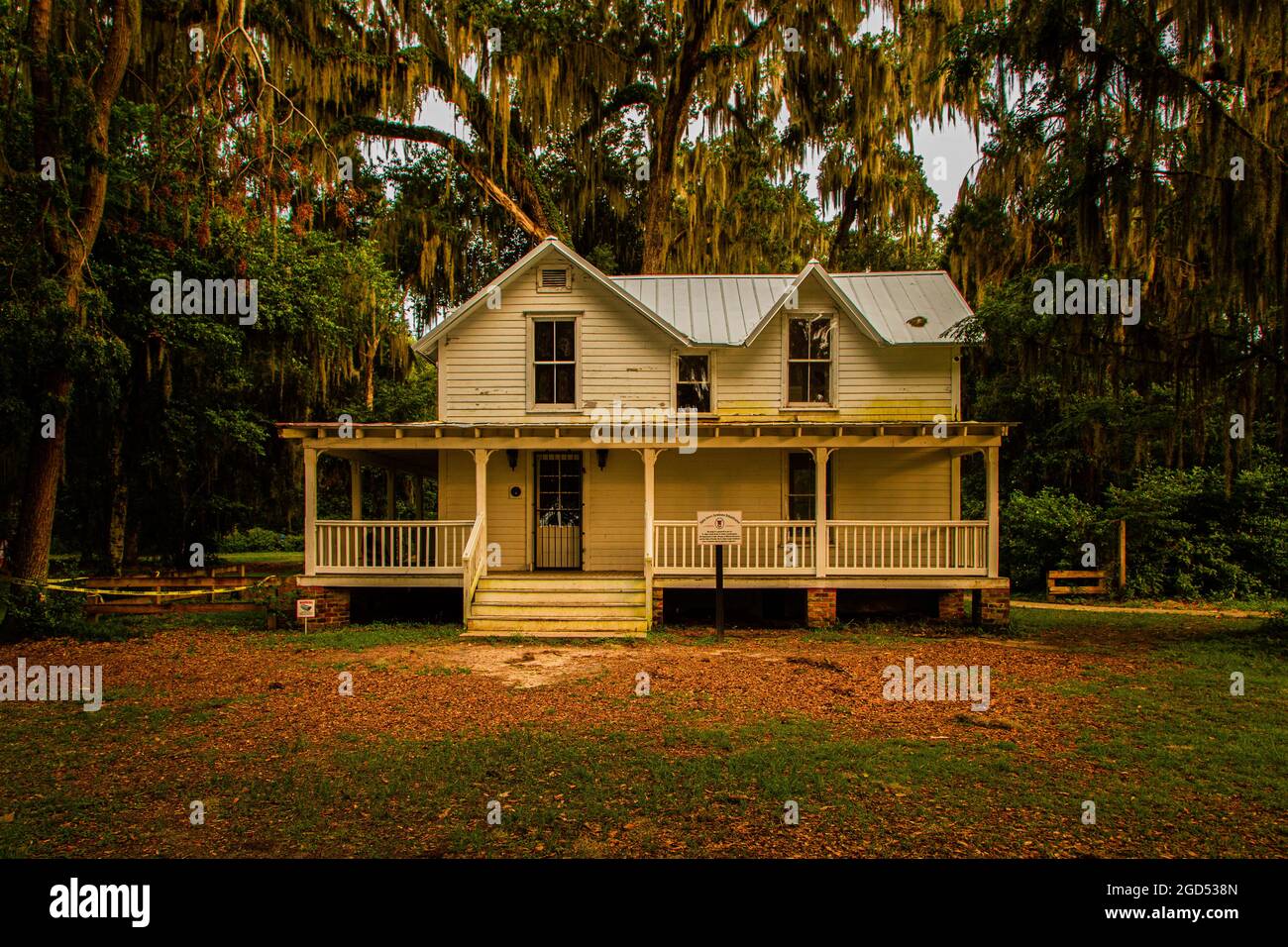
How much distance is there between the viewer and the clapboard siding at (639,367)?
15211mm

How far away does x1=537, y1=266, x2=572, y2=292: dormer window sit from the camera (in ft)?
50.3

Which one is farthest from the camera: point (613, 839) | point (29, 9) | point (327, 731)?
point (29, 9)

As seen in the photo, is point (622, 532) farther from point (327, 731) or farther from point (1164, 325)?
point (1164, 325)

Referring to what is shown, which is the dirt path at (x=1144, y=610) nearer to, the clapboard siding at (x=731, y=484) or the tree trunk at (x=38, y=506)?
the clapboard siding at (x=731, y=484)

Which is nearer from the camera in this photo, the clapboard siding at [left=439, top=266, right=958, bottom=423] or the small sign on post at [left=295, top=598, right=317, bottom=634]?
the small sign on post at [left=295, top=598, right=317, bottom=634]

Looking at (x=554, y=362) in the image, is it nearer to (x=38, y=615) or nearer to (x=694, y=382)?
(x=694, y=382)

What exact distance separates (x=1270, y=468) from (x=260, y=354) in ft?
78.9

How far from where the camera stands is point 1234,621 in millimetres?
14305

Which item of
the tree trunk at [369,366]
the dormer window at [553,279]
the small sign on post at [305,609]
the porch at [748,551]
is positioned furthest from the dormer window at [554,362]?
the tree trunk at [369,366]

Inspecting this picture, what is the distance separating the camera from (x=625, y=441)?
13398mm

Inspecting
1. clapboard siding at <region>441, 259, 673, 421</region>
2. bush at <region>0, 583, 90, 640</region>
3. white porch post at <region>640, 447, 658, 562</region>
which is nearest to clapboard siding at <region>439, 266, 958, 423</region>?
clapboard siding at <region>441, 259, 673, 421</region>

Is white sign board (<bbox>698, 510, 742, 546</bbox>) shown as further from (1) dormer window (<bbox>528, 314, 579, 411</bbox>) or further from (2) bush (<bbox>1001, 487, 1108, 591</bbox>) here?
(2) bush (<bbox>1001, 487, 1108, 591</bbox>)

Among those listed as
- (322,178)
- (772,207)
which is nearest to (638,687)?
(322,178)

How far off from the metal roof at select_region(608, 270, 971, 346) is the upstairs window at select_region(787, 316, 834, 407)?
2.28 feet
